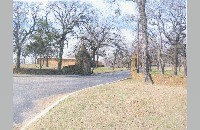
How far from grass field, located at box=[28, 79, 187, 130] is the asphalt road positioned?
12 centimetres

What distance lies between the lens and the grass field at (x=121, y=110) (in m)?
5.49

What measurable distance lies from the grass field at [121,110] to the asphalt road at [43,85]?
12cm

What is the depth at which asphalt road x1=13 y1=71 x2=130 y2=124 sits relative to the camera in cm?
571

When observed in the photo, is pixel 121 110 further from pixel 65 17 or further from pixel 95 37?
pixel 65 17

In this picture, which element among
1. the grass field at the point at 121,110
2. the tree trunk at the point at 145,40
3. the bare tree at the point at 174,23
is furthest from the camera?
the tree trunk at the point at 145,40

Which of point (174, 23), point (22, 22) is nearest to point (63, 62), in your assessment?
point (22, 22)

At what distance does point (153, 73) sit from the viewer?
227 inches

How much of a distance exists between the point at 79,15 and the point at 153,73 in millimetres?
1166

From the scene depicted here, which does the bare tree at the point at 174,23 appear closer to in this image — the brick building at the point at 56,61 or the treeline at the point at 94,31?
the treeline at the point at 94,31

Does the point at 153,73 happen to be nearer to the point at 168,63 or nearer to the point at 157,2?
the point at 168,63

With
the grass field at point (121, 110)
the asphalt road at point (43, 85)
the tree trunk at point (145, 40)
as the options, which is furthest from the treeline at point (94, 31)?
the grass field at point (121, 110)

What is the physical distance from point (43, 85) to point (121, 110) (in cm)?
102

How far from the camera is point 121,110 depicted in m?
5.58

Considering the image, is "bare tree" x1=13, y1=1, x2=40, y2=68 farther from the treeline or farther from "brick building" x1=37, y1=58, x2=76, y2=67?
"brick building" x1=37, y1=58, x2=76, y2=67
